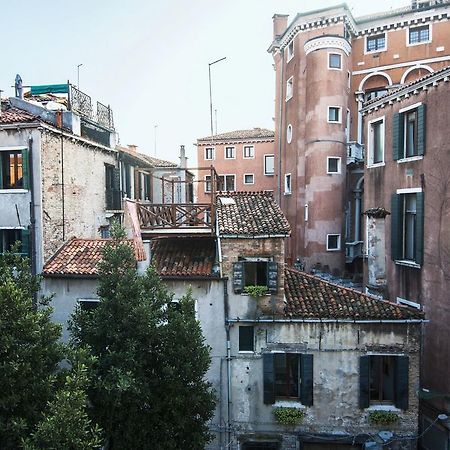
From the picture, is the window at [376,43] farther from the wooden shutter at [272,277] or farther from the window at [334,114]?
the wooden shutter at [272,277]

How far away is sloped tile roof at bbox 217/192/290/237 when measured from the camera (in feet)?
40.7

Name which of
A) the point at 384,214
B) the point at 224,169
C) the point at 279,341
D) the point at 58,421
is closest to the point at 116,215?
the point at 279,341

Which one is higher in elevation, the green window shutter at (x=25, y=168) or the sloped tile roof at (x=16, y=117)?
the sloped tile roof at (x=16, y=117)

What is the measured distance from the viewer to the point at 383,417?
40.1 feet

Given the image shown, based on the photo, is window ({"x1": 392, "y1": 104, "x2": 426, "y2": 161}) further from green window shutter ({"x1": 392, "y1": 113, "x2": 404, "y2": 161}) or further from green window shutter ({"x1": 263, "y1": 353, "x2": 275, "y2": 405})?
green window shutter ({"x1": 263, "y1": 353, "x2": 275, "y2": 405})

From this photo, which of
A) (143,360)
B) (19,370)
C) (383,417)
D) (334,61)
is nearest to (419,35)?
(334,61)

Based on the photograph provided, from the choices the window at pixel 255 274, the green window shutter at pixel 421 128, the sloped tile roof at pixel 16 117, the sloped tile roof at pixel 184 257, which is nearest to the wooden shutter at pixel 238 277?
the window at pixel 255 274

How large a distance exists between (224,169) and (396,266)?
28.4 meters

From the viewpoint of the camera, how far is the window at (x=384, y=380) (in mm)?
12109

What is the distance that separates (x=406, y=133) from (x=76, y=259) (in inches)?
499

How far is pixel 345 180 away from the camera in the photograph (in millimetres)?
25062

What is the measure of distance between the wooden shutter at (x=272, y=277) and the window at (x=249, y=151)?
29524 mm

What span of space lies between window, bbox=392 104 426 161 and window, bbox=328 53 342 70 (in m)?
11.3

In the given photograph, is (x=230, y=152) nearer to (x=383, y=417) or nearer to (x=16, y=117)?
(x=16, y=117)
